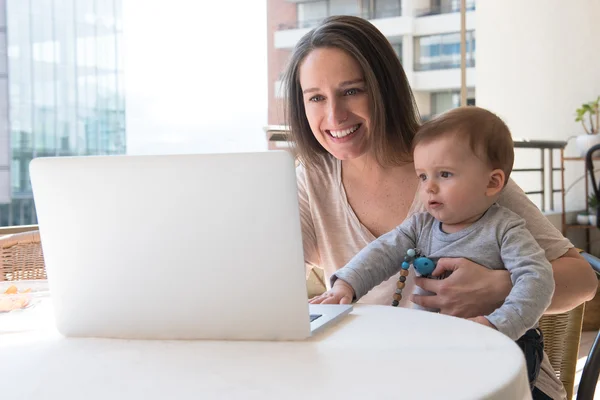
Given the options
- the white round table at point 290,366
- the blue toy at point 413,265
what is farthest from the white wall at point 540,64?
the white round table at point 290,366

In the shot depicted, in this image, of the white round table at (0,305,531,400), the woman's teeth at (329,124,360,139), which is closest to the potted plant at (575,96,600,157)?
the woman's teeth at (329,124,360,139)

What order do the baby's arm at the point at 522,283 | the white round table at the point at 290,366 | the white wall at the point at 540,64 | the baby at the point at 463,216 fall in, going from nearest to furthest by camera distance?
the white round table at the point at 290,366 < the baby's arm at the point at 522,283 < the baby at the point at 463,216 < the white wall at the point at 540,64

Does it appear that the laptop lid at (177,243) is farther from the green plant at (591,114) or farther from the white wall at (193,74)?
the green plant at (591,114)

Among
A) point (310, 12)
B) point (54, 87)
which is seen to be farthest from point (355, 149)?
point (310, 12)

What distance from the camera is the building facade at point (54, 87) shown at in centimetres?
340

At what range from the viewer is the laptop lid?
0.80 m

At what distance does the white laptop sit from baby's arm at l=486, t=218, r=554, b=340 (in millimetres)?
385

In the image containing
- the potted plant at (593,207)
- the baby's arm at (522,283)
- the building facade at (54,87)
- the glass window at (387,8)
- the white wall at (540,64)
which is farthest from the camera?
the white wall at (540,64)

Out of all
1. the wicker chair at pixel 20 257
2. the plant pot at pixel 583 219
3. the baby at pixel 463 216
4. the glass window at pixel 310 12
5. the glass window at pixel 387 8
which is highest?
the glass window at pixel 387 8

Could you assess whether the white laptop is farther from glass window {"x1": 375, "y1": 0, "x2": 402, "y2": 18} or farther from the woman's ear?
glass window {"x1": 375, "y1": 0, "x2": 402, "y2": 18}

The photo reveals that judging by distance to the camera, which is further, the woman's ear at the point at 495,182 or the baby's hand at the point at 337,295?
the woman's ear at the point at 495,182

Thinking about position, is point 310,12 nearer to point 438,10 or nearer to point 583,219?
point 438,10

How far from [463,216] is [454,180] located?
0.23ft

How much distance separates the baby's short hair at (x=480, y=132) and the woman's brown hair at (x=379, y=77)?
169 millimetres
